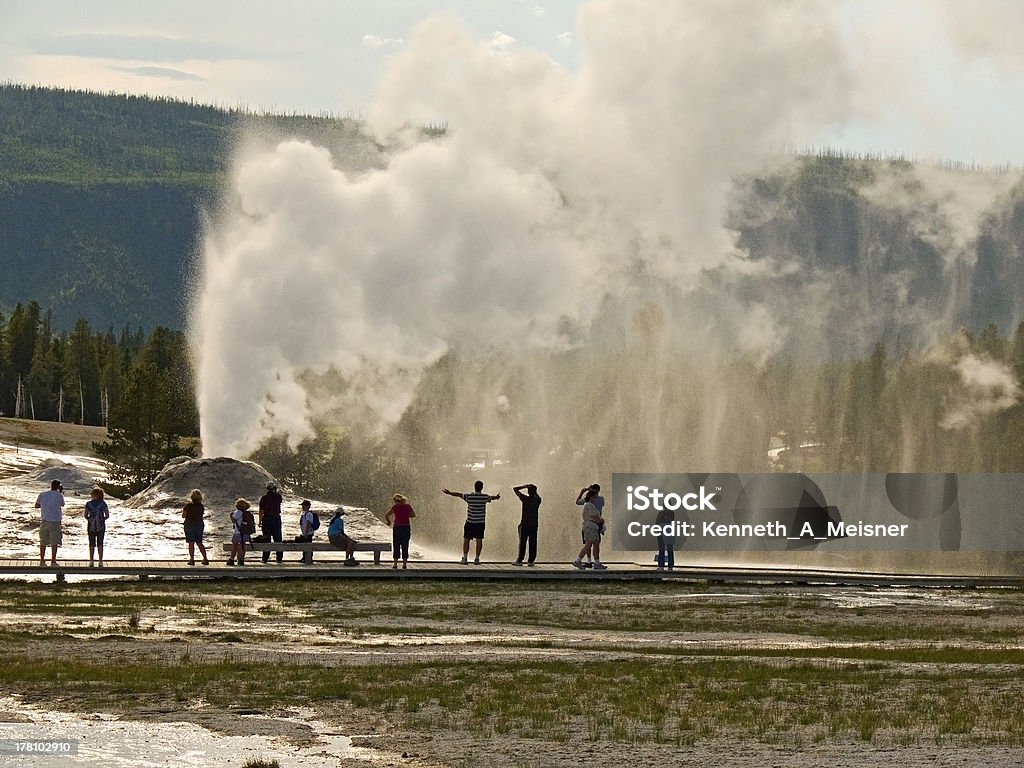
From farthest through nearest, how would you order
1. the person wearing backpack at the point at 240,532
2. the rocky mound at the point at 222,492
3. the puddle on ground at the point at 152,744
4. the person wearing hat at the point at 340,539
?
the rocky mound at the point at 222,492, the person wearing hat at the point at 340,539, the person wearing backpack at the point at 240,532, the puddle on ground at the point at 152,744

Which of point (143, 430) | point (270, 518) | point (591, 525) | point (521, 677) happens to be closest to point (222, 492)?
point (270, 518)

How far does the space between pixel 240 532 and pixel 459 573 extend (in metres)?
4.46

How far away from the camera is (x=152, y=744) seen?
42.8 feet

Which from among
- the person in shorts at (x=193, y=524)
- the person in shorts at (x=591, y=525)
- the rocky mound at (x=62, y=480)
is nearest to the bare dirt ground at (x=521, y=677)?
the person in shorts at (x=193, y=524)

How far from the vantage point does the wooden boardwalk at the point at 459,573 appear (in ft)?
104

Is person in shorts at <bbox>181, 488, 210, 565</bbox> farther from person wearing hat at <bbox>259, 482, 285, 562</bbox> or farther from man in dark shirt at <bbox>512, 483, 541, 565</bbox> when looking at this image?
man in dark shirt at <bbox>512, 483, 541, 565</bbox>

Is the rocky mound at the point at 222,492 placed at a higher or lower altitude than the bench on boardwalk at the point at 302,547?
higher

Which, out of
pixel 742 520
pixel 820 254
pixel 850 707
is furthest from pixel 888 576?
pixel 820 254

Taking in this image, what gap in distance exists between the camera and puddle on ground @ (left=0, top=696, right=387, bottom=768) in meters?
12.3

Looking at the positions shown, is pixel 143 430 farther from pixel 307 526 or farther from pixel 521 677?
pixel 521 677

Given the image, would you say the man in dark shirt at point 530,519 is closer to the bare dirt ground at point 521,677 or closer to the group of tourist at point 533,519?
the group of tourist at point 533,519

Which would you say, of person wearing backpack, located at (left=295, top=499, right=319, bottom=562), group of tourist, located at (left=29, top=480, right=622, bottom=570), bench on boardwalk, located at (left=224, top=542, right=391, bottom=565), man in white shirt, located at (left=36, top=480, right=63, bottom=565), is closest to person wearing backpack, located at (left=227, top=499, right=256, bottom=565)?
group of tourist, located at (left=29, top=480, right=622, bottom=570)

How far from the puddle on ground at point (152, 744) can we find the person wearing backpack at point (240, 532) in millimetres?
18952

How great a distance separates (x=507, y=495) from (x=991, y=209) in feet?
144
